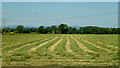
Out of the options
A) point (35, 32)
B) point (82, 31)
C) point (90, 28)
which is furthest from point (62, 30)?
point (90, 28)

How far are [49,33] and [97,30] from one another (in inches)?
1176

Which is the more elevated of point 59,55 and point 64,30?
point 64,30

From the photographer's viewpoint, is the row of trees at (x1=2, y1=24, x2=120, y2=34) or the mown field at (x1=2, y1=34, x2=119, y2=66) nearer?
the mown field at (x1=2, y1=34, x2=119, y2=66)

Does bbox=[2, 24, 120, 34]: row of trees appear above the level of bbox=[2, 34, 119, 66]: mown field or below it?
above

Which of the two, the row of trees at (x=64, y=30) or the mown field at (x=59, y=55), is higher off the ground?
the row of trees at (x=64, y=30)

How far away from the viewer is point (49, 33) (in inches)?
1651

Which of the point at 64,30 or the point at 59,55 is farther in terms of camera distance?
the point at 64,30

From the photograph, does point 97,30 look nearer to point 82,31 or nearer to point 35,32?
point 82,31

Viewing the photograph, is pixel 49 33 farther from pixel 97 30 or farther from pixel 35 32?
pixel 97 30

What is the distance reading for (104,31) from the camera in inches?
2490

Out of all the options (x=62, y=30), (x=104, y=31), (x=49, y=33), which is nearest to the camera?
(x=62, y=30)

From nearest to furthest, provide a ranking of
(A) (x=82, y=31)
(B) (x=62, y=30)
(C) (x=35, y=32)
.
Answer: (B) (x=62, y=30)
(C) (x=35, y=32)
(A) (x=82, y=31)

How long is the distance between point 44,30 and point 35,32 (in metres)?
4.41

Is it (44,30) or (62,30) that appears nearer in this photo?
(62,30)
